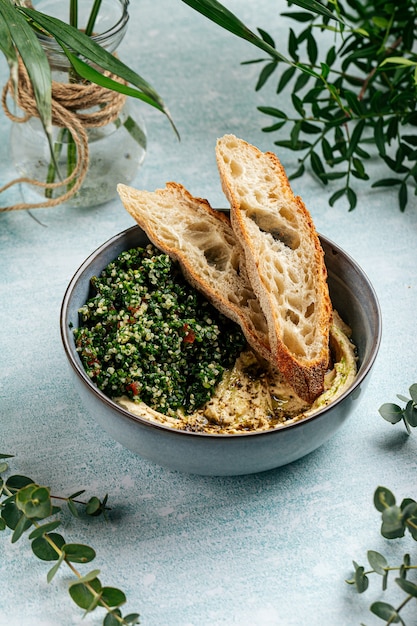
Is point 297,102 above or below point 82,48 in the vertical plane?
below

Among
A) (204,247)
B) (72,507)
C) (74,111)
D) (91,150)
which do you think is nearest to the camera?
(72,507)

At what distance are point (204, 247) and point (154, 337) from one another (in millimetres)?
271

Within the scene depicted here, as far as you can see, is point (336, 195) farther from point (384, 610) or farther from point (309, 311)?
point (384, 610)

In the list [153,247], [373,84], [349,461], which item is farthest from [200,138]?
[349,461]

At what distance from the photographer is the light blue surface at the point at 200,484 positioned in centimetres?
141

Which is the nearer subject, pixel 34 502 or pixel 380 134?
pixel 34 502

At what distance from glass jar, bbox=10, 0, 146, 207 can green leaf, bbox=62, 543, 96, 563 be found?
98cm

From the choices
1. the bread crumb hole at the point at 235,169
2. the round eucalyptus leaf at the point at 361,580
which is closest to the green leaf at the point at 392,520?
the round eucalyptus leaf at the point at 361,580

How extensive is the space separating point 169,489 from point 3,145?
124 cm

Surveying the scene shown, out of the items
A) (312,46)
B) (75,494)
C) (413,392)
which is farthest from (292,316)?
(312,46)

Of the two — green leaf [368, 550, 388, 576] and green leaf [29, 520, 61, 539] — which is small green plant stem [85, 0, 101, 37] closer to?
green leaf [29, 520, 61, 539]

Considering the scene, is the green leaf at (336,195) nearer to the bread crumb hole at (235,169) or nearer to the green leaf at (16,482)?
the bread crumb hole at (235,169)

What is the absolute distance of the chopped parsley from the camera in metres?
1.52

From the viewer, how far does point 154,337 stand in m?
1.53
